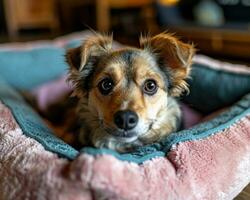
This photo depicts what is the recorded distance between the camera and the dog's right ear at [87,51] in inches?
58.4

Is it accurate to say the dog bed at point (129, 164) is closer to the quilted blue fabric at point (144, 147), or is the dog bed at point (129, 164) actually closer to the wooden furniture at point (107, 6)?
the quilted blue fabric at point (144, 147)

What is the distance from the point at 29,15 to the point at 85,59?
4.05 m

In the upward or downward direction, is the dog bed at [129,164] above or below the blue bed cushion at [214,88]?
above

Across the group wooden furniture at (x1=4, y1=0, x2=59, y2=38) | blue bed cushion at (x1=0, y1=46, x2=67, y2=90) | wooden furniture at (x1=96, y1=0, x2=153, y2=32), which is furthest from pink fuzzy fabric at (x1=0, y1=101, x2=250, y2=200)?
wooden furniture at (x1=4, y1=0, x2=59, y2=38)

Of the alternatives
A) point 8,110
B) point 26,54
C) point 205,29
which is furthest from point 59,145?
point 205,29

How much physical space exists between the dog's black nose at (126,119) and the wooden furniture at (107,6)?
3386mm

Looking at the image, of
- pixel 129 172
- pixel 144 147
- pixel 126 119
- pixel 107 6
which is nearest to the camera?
pixel 129 172

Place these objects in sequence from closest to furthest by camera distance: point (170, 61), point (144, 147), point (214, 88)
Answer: point (144, 147)
point (170, 61)
point (214, 88)

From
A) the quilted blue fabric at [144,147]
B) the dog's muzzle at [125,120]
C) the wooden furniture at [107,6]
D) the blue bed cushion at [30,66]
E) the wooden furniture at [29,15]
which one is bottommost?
the wooden furniture at [29,15]

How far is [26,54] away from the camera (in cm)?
260

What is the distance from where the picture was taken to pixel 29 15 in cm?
525

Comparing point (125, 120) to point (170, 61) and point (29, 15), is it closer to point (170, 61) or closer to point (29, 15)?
point (170, 61)

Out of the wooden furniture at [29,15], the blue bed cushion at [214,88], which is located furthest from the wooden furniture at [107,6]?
the blue bed cushion at [214,88]

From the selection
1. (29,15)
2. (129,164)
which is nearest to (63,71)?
(129,164)
